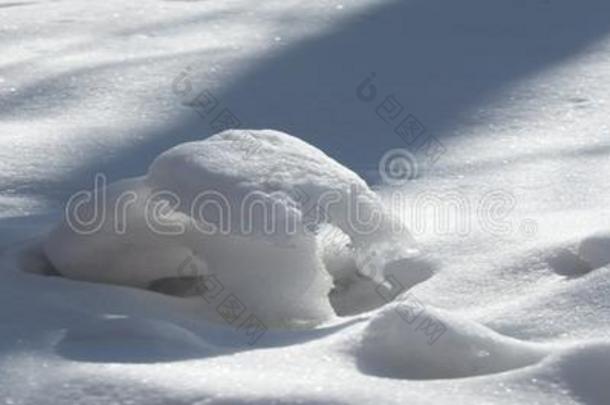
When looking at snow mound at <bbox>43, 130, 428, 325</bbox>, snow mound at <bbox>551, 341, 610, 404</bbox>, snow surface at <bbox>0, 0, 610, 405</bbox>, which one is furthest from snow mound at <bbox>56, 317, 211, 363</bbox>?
snow mound at <bbox>551, 341, 610, 404</bbox>

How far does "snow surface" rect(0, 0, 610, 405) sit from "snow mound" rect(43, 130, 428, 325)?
0.05 meters

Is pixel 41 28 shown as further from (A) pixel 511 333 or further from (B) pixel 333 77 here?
(A) pixel 511 333

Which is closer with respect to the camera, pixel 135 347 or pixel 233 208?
pixel 135 347

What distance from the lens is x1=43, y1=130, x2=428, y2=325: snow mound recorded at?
1945 mm

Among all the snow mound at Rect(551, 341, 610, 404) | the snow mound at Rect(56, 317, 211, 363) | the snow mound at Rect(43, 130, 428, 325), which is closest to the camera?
the snow mound at Rect(551, 341, 610, 404)

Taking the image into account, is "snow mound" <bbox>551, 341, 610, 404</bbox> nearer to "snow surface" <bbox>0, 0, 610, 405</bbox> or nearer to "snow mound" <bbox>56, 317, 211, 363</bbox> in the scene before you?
"snow surface" <bbox>0, 0, 610, 405</bbox>

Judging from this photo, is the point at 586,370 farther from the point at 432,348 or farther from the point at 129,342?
the point at 129,342

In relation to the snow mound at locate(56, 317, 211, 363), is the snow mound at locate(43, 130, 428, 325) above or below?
above

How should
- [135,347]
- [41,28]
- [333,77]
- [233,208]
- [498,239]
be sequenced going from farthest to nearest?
[41,28] < [333,77] < [498,239] < [233,208] < [135,347]

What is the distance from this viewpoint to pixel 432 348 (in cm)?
171

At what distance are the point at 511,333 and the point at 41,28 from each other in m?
1.82

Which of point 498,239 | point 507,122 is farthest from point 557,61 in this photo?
point 498,239

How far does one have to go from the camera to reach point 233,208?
1.94 meters

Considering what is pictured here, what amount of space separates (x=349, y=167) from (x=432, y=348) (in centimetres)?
88
